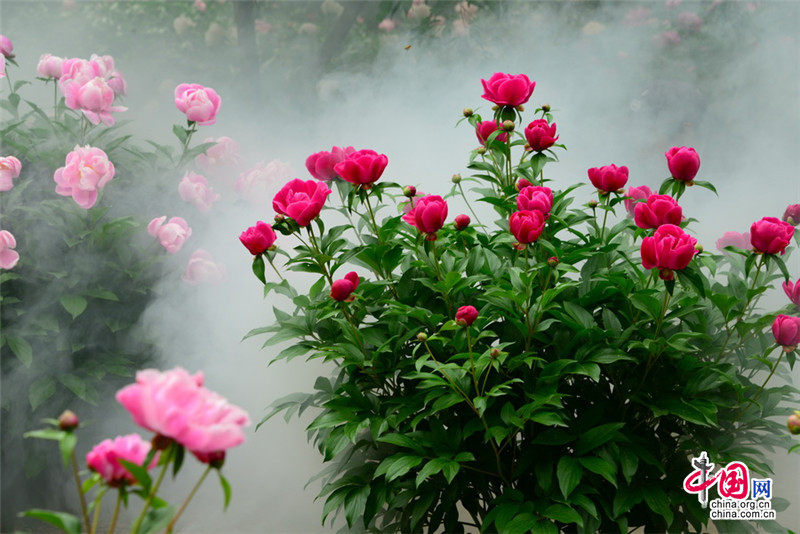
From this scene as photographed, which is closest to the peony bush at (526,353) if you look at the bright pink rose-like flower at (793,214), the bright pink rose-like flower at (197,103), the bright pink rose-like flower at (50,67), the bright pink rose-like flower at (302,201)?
the bright pink rose-like flower at (302,201)

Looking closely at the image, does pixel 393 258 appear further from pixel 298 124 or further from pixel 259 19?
pixel 259 19

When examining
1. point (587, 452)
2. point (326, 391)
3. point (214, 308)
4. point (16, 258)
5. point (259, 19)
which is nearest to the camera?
point (587, 452)

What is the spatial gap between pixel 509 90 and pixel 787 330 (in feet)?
1.84

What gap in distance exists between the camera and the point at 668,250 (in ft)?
3.27

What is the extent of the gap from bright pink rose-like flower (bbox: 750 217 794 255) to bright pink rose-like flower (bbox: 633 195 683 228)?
10 cm

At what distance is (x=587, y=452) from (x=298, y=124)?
160 cm

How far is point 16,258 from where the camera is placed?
1.60 m

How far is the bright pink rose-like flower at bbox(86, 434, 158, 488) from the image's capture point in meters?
0.55

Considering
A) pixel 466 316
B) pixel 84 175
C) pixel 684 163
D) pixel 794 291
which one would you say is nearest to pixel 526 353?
pixel 466 316

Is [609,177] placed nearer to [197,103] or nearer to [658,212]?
[658,212]

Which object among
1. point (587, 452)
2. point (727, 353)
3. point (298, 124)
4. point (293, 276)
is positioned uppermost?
point (298, 124)

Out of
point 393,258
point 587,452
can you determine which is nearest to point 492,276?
point 393,258

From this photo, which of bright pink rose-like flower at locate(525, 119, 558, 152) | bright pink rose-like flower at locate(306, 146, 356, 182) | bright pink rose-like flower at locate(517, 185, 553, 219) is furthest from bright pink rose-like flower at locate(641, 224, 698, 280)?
bright pink rose-like flower at locate(306, 146, 356, 182)

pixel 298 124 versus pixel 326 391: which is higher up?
pixel 298 124
